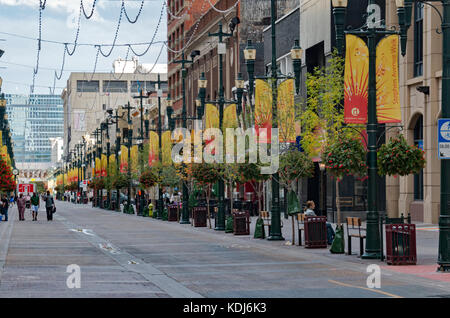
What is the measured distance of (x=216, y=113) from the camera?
145 ft

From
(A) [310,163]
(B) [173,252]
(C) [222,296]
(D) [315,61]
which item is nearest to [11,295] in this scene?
(C) [222,296]

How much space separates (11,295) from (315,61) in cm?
3729

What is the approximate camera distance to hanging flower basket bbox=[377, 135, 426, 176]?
21.9m

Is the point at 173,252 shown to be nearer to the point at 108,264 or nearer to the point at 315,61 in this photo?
the point at 108,264

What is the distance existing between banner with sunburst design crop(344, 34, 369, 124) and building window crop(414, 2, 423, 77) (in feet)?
58.5

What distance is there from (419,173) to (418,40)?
655 cm

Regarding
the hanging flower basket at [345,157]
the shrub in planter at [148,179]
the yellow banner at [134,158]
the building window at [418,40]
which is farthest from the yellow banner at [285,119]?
the yellow banner at [134,158]

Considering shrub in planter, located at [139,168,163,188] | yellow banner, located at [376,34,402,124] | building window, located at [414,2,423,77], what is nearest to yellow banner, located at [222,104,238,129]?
building window, located at [414,2,423,77]

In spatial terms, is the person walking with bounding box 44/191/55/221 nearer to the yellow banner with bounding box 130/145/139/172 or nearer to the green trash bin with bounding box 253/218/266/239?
the yellow banner with bounding box 130/145/139/172

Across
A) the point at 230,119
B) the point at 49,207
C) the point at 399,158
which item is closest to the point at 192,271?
the point at 399,158

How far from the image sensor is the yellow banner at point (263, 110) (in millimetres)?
31438

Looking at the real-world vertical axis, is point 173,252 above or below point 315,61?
below

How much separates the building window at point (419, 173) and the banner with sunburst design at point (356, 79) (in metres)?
17.5

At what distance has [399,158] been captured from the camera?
21906 millimetres
